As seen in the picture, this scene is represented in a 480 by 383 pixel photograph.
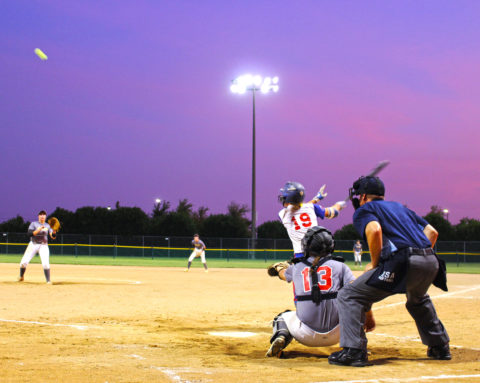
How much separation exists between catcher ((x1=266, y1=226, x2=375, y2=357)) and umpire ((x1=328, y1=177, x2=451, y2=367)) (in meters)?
0.31

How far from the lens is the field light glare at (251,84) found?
4641 cm

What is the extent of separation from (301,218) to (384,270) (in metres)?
1.89

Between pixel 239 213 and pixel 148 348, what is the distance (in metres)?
86.8

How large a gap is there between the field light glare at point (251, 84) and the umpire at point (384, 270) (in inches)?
1629

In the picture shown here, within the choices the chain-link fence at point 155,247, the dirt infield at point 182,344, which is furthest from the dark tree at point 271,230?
the dirt infield at point 182,344

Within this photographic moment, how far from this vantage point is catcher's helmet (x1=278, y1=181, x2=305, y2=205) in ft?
23.7

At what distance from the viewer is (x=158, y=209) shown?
94000 mm

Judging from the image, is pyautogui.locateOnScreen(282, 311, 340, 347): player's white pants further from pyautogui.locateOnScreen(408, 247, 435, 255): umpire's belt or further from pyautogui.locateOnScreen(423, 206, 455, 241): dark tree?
pyautogui.locateOnScreen(423, 206, 455, 241): dark tree

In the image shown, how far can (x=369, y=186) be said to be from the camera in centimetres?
608

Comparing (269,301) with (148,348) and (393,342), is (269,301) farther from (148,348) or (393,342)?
(148,348)

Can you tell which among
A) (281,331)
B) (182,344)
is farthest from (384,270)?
(182,344)

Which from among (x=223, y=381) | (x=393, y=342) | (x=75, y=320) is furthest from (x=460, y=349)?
(x=75, y=320)

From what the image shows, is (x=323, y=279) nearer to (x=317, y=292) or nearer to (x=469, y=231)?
(x=317, y=292)

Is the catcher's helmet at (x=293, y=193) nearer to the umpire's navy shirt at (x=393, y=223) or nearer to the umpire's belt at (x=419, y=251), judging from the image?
the umpire's navy shirt at (x=393, y=223)
